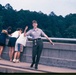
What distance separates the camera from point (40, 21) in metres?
113

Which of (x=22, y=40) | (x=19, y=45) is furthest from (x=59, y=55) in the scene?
(x=19, y=45)

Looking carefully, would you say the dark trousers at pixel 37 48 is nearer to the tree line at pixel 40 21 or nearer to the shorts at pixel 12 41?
the shorts at pixel 12 41

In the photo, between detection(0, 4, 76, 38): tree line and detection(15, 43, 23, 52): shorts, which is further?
detection(0, 4, 76, 38): tree line

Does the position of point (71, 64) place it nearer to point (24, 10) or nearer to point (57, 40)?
point (57, 40)

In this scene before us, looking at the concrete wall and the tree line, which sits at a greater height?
the tree line

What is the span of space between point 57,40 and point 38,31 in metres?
1.48

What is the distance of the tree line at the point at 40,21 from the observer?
105m

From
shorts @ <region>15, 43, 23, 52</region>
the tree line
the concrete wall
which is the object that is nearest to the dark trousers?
the concrete wall

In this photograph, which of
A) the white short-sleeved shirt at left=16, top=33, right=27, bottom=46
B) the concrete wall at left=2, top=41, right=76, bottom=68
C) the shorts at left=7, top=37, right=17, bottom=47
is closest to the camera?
the concrete wall at left=2, top=41, right=76, bottom=68

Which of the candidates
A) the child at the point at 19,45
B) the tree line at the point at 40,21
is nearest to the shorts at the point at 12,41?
the child at the point at 19,45

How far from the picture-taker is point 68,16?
114562mm

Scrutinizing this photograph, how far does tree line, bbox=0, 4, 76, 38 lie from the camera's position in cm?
10494

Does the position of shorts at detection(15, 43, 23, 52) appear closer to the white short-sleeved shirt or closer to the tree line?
the white short-sleeved shirt

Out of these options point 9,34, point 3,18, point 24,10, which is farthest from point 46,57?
point 24,10
